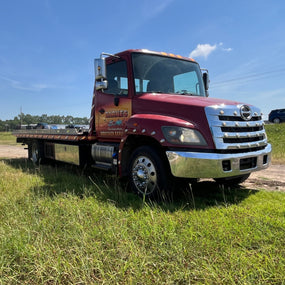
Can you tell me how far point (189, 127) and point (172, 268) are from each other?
6.30ft

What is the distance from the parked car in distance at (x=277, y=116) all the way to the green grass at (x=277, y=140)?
10.6m

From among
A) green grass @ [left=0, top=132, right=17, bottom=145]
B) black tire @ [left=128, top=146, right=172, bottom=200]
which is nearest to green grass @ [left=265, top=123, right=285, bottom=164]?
black tire @ [left=128, top=146, right=172, bottom=200]

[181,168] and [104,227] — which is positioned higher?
[181,168]

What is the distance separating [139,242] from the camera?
2.36 metres

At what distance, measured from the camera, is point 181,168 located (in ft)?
10.8

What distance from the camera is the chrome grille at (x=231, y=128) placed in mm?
3371

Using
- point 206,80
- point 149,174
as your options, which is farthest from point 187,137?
point 206,80

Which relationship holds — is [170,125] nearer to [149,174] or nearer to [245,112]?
[149,174]

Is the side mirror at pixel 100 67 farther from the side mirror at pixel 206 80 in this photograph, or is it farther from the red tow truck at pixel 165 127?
the side mirror at pixel 206 80

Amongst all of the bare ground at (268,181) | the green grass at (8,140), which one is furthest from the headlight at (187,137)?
the green grass at (8,140)

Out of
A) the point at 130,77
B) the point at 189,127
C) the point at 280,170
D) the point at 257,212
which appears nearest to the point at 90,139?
the point at 130,77

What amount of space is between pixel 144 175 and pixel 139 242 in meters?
1.54

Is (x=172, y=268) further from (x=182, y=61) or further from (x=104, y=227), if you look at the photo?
(x=182, y=61)

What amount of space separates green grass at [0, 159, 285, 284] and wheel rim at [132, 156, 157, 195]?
1.22 ft
